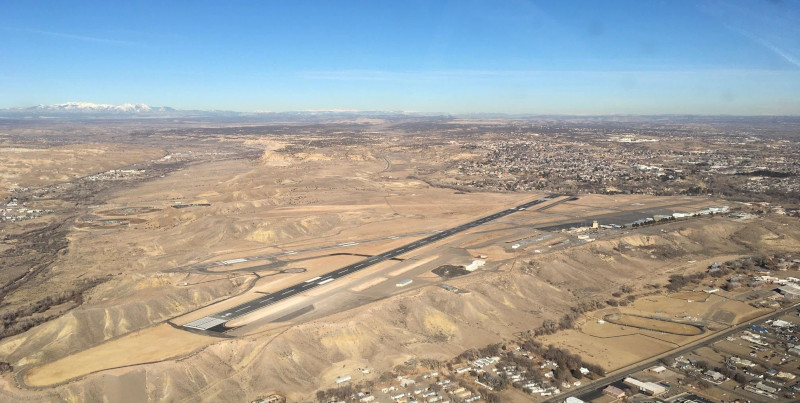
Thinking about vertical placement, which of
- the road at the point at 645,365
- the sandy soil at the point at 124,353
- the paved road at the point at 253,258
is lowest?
the road at the point at 645,365

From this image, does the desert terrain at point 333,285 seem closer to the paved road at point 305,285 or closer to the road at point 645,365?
the road at point 645,365

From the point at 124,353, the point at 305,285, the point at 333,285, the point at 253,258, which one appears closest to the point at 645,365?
the point at 333,285

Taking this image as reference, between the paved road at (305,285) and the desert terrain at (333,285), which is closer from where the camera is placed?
the desert terrain at (333,285)

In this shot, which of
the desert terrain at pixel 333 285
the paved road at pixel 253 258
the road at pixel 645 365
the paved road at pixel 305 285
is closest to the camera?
the road at pixel 645 365

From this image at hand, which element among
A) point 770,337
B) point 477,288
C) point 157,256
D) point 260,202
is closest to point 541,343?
point 477,288

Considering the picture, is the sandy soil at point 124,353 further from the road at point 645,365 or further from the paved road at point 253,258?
the road at point 645,365

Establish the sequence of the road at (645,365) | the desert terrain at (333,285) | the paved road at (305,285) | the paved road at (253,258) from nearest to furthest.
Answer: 1. the road at (645,365)
2. the desert terrain at (333,285)
3. the paved road at (305,285)
4. the paved road at (253,258)

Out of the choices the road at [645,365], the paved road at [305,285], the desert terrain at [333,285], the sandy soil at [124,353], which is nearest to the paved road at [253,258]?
the desert terrain at [333,285]

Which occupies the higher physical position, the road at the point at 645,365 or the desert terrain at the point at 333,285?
the desert terrain at the point at 333,285

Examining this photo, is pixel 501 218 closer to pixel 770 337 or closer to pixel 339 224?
pixel 339 224
